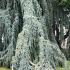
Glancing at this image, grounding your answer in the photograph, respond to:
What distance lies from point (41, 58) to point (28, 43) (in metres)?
0.55

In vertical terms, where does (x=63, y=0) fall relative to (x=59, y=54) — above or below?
above

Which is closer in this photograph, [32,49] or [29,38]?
[29,38]

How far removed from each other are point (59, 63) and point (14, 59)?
1.45 metres

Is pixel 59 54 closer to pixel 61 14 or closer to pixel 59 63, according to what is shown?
pixel 59 63

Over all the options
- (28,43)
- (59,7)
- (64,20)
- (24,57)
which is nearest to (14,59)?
(24,57)

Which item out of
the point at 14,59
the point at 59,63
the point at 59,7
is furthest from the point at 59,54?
the point at 59,7

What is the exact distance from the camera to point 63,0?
30.6ft

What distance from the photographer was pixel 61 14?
8.97 m

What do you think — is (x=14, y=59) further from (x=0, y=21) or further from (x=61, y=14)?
(x=61, y=14)

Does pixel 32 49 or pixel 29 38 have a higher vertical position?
pixel 29 38

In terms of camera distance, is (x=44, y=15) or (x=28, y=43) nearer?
(x=28, y=43)

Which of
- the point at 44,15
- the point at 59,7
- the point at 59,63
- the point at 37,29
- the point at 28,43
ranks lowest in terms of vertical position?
the point at 59,63

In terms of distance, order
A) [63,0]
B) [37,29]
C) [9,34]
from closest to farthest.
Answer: [37,29]
[9,34]
[63,0]

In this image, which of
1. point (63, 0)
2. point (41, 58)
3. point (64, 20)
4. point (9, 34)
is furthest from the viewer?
point (63, 0)
